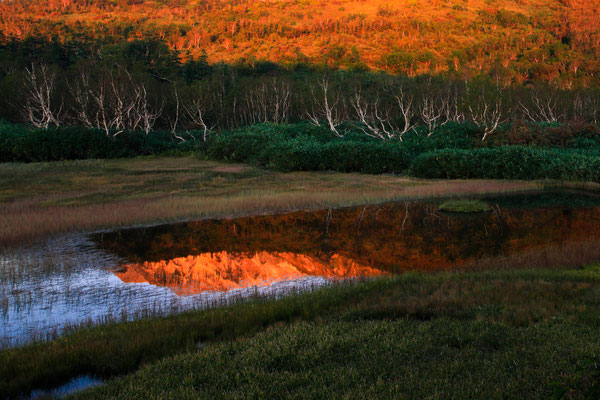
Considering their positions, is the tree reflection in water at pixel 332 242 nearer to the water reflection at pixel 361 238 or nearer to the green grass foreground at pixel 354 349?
the water reflection at pixel 361 238

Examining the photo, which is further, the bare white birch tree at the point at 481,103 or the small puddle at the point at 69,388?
the bare white birch tree at the point at 481,103

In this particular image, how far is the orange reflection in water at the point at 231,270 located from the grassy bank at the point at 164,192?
5179 mm

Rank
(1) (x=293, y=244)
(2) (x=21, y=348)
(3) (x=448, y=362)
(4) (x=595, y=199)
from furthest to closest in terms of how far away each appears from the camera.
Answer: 1. (4) (x=595, y=199)
2. (1) (x=293, y=244)
3. (2) (x=21, y=348)
4. (3) (x=448, y=362)

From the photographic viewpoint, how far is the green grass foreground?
5.20 m

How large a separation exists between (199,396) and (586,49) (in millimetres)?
129013

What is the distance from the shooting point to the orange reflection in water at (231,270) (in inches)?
440

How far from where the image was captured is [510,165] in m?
29.5

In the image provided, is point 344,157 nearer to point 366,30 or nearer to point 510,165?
point 510,165

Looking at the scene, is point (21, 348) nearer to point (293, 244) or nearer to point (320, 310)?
point (320, 310)

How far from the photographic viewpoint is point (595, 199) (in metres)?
22.3

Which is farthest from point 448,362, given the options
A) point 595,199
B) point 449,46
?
point 449,46

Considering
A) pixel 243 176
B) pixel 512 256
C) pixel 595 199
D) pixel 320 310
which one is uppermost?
pixel 320 310

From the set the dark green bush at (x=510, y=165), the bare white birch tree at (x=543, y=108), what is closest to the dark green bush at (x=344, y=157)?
the dark green bush at (x=510, y=165)

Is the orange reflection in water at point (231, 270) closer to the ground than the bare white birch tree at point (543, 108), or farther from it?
farther from it
